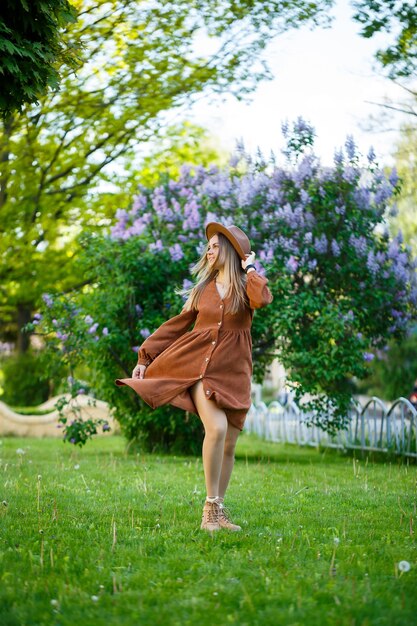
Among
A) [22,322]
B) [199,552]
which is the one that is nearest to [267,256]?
[199,552]

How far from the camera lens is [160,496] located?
6.77 metres

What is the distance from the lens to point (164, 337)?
5730mm

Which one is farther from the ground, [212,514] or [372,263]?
[372,263]

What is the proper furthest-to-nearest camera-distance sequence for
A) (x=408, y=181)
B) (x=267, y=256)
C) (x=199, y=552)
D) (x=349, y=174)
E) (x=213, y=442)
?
(x=408, y=181)
(x=349, y=174)
(x=267, y=256)
(x=213, y=442)
(x=199, y=552)

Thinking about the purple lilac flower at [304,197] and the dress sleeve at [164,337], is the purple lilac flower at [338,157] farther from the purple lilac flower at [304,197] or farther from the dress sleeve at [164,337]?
the dress sleeve at [164,337]

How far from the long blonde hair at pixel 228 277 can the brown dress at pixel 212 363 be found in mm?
58

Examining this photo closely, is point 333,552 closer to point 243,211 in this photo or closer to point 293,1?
point 243,211

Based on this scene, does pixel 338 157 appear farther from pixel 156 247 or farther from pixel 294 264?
pixel 156 247

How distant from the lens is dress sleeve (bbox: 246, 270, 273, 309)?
5.21 m

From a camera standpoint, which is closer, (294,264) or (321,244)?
(294,264)

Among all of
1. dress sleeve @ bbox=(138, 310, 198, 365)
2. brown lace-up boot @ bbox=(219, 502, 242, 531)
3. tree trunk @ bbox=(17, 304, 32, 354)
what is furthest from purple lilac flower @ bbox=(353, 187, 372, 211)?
tree trunk @ bbox=(17, 304, 32, 354)

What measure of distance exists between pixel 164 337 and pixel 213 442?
908 mm

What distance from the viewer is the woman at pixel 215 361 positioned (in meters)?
5.22

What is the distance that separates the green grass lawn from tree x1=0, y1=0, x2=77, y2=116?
9.22 ft
